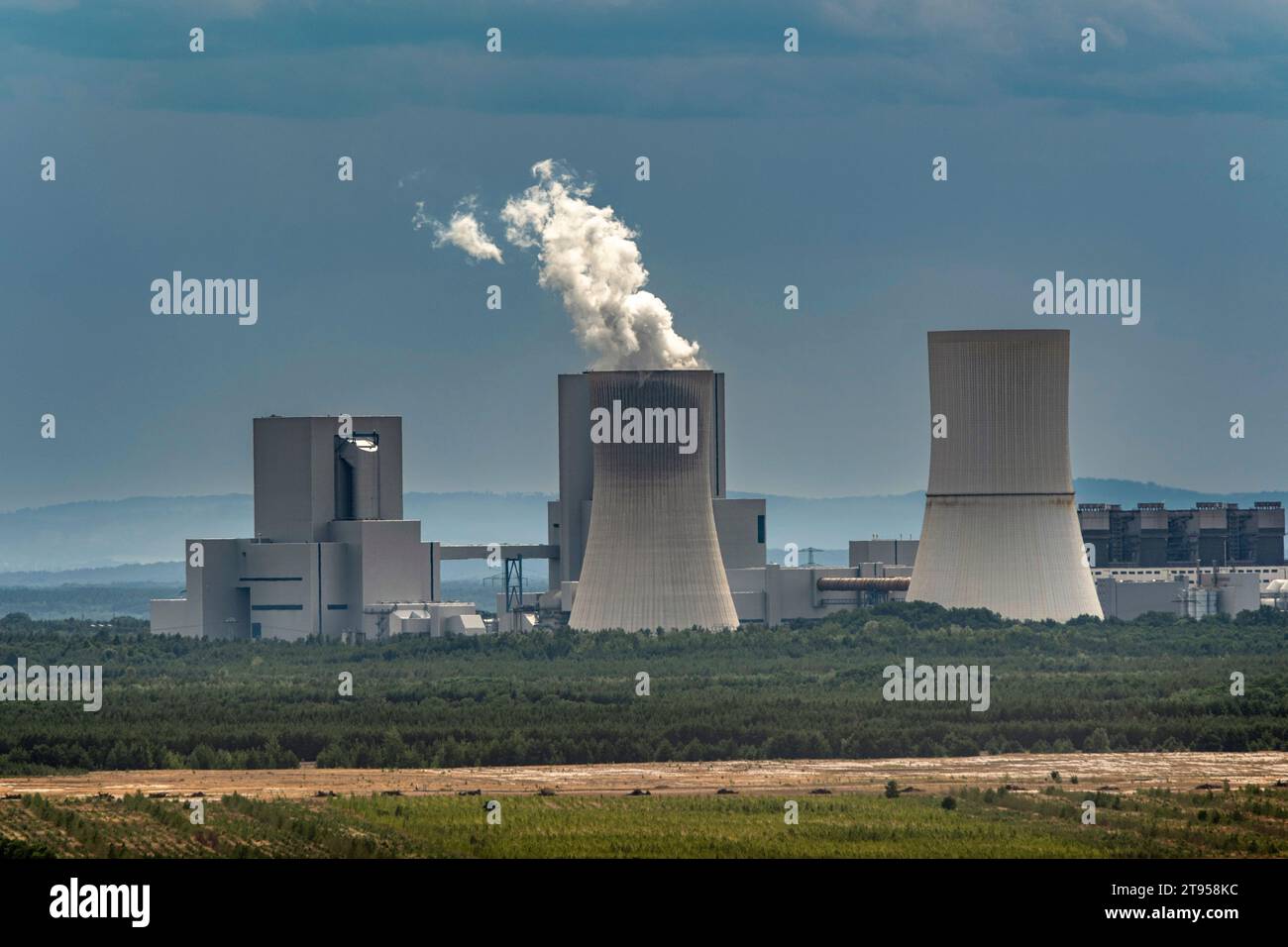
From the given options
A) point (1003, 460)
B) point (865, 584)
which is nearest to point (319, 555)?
point (865, 584)

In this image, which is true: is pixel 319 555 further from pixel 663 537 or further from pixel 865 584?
pixel 865 584

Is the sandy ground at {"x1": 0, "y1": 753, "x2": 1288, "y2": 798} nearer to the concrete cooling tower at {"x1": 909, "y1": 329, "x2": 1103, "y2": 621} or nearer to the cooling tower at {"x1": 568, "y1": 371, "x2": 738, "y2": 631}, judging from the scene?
the cooling tower at {"x1": 568, "y1": 371, "x2": 738, "y2": 631}

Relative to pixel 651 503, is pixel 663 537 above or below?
below

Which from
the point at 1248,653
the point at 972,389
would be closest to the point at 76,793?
the point at 972,389

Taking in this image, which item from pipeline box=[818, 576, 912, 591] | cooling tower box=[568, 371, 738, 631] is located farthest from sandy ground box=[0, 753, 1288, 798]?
pipeline box=[818, 576, 912, 591]

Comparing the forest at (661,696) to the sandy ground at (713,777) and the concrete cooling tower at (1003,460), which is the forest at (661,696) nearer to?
the sandy ground at (713,777)

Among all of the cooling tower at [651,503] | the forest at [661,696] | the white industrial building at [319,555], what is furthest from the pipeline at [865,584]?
the cooling tower at [651,503]
